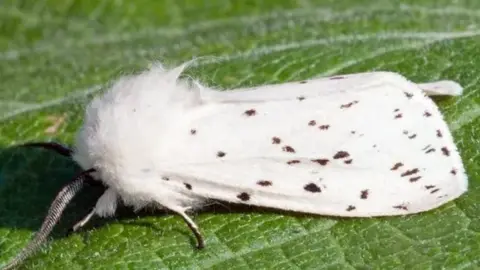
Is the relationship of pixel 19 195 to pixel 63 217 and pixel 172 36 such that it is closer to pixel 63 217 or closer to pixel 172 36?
pixel 63 217

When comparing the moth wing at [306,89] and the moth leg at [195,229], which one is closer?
the moth leg at [195,229]

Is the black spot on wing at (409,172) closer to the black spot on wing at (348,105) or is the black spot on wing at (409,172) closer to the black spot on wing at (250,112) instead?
the black spot on wing at (348,105)

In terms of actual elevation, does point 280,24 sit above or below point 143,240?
above

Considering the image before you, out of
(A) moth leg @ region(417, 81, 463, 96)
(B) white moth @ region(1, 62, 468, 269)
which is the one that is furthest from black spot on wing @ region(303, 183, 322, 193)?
(A) moth leg @ region(417, 81, 463, 96)

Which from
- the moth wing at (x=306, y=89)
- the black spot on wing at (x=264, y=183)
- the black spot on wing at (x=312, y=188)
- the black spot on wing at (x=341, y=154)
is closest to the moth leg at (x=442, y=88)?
the moth wing at (x=306, y=89)

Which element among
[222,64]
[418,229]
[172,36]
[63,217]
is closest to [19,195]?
[63,217]

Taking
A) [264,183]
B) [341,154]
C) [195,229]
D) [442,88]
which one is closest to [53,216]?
[195,229]

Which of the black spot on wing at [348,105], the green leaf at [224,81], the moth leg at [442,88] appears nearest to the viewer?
the green leaf at [224,81]

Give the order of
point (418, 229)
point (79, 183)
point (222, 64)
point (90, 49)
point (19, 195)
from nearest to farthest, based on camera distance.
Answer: point (418, 229) → point (79, 183) → point (19, 195) → point (222, 64) → point (90, 49)
